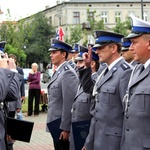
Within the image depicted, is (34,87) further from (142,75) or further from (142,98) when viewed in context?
(142,98)

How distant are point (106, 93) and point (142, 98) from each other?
2.41ft

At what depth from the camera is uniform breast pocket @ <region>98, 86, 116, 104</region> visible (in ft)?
13.9

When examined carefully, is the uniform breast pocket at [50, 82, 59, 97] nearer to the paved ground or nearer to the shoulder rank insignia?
the shoulder rank insignia

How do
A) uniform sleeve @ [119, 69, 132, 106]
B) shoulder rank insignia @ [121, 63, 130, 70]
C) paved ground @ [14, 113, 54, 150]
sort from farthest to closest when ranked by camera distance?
paved ground @ [14, 113, 54, 150] → shoulder rank insignia @ [121, 63, 130, 70] → uniform sleeve @ [119, 69, 132, 106]

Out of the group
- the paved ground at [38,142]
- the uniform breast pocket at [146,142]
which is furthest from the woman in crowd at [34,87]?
the uniform breast pocket at [146,142]

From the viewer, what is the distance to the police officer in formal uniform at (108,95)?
Answer: 420cm

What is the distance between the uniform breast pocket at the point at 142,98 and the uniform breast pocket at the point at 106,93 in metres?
0.58

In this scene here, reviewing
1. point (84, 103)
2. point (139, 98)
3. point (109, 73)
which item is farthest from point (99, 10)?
point (139, 98)

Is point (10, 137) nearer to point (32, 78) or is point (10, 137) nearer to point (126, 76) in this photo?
point (126, 76)

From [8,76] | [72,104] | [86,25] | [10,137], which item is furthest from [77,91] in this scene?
[86,25]

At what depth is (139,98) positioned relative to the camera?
3641mm

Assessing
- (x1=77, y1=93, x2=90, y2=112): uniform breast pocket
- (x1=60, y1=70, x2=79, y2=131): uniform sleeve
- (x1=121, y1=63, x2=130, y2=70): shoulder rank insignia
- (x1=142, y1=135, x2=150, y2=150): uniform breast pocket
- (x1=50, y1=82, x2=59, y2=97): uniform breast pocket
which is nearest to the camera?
(x1=142, y1=135, x2=150, y2=150): uniform breast pocket

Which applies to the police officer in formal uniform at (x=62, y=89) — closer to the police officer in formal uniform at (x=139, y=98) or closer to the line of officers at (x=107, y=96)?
the line of officers at (x=107, y=96)

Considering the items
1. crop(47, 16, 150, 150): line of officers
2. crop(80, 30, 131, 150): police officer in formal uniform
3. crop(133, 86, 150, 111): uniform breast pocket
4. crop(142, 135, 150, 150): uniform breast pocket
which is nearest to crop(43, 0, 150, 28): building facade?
crop(47, 16, 150, 150): line of officers
